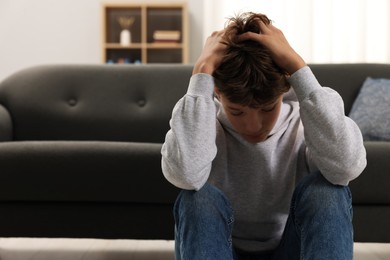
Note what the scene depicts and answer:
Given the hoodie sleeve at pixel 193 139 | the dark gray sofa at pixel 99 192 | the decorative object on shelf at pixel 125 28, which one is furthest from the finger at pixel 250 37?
the decorative object on shelf at pixel 125 28

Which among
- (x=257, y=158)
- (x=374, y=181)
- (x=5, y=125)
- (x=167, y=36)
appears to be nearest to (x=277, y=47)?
(x=257, y=158)

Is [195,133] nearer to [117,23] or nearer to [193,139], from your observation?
[193,139]

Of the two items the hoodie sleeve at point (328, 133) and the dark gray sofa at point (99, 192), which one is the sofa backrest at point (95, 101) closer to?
Result: the dark gray sofa at point (99, 192)

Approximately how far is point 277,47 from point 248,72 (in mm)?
91

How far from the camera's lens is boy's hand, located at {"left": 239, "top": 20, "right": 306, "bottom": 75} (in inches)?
37.9

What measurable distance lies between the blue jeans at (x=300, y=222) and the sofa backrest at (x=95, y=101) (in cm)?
114

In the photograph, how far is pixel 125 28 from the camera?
14.1 ft

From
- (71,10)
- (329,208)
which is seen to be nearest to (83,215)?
(329,208)

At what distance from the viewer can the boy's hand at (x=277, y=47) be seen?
0.96m

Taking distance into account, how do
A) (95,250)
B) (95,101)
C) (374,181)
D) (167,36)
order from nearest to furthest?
(374,181) → (95,250) → (95,101) → (167,36)

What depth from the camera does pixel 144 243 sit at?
1.96 metres

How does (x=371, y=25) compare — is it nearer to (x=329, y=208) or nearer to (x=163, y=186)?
(x=163, y=186)

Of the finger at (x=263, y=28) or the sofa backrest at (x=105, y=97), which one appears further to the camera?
the sofa backrest at (x=105, y=97)

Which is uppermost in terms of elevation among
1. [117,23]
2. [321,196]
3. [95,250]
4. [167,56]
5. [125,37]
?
[117,23]
